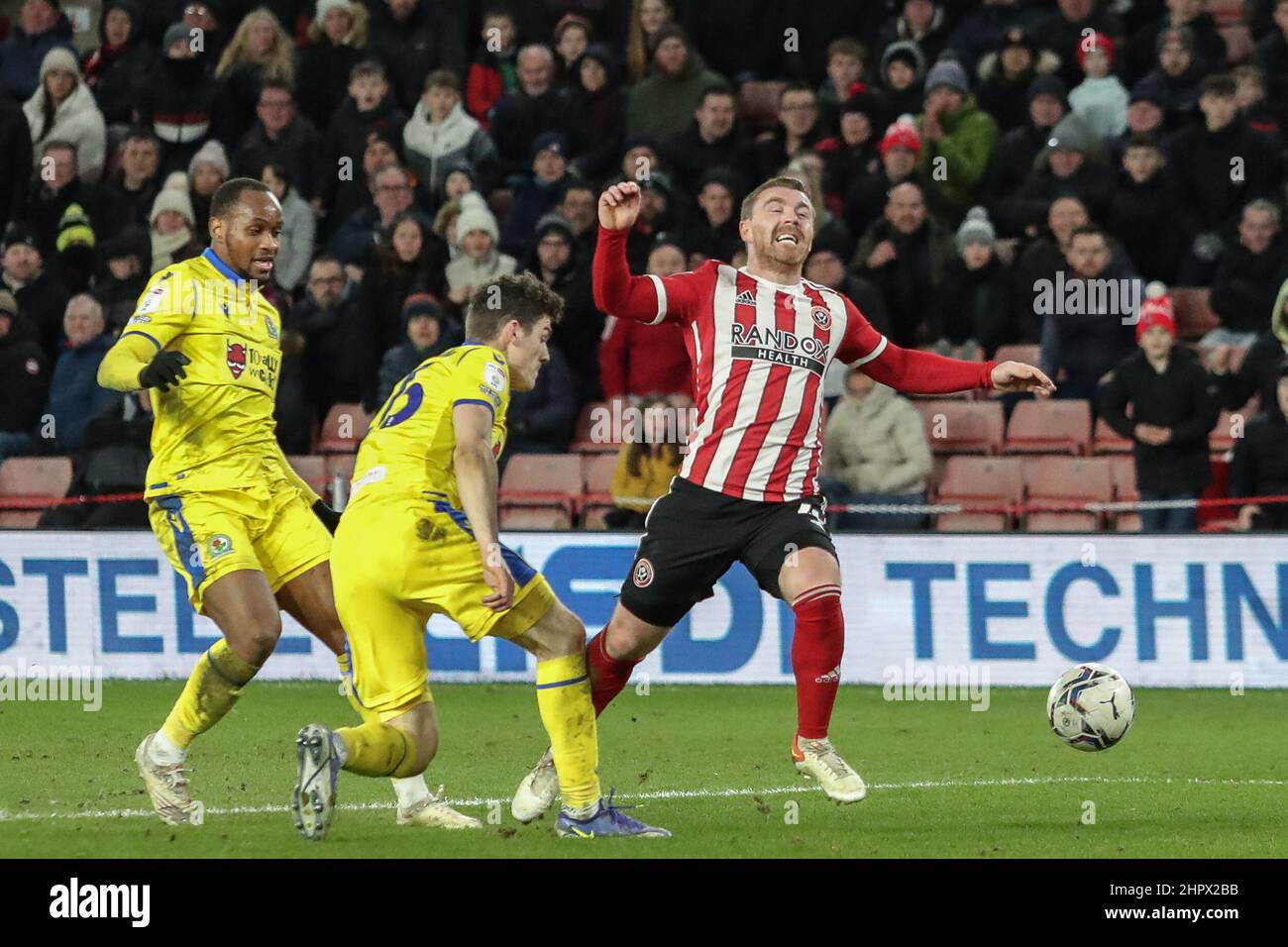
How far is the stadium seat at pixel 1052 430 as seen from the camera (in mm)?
13578

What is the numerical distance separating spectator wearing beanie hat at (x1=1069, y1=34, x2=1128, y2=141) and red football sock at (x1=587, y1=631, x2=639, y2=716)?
29.5 feet

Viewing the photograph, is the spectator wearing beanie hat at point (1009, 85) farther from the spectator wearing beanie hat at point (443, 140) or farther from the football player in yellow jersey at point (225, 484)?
the football player in yellow jersey at point (225, 484)

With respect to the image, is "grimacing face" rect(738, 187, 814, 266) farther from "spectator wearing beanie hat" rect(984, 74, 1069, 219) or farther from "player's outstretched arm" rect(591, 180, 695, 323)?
"spectator wearing beanie hat" rect(984, 74, 1069, 219)

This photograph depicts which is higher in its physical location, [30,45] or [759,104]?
[30,45]

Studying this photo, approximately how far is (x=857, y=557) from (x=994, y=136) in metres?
4.20

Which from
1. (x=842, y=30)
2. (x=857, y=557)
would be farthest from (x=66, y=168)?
(x=857, y=557)

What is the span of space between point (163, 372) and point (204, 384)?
598mm

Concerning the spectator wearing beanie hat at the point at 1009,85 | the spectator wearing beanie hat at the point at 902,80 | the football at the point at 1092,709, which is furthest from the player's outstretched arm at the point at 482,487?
the spectator wearing beanie hat at the point at 1009,85

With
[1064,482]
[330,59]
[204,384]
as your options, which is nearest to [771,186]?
[204,384]

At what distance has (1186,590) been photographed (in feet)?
38.9

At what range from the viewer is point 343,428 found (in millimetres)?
14227

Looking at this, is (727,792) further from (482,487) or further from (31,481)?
(31,481)

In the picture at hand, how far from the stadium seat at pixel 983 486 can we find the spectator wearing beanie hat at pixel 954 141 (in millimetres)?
2308

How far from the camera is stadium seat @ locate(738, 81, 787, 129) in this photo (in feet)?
52.1
